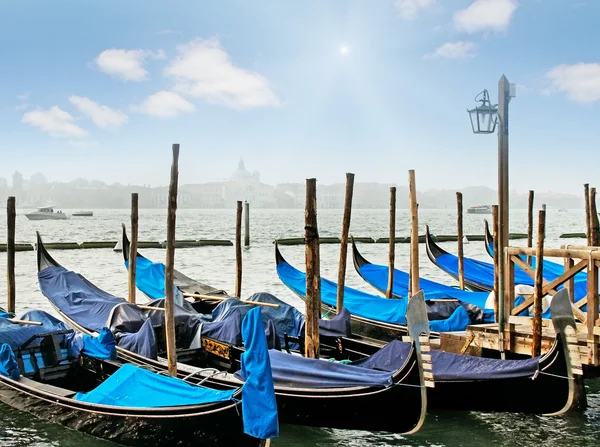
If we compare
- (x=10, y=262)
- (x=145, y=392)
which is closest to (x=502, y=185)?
(x=145, y=392)

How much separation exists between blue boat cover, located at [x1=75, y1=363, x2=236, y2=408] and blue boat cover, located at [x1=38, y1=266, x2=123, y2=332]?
9.13 feet

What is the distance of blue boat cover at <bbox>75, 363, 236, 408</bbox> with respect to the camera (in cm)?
428

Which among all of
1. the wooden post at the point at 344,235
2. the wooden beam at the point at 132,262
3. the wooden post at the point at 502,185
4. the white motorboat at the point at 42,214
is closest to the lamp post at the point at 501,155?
the wooden post at the point at 502,185

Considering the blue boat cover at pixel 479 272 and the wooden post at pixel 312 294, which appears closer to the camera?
the wooden post at pixel 312 294

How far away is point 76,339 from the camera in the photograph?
5953 mm

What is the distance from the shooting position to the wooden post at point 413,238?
7312 mm

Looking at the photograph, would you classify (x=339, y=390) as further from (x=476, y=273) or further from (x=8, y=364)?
(x=476, y=273)

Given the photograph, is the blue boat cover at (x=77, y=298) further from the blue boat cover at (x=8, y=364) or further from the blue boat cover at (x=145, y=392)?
the blue boat cover at (x=145, y=392)

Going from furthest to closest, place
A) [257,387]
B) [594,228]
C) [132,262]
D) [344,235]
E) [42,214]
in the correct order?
[42,214], [132,262], [594,228], [344,235], [257,387]

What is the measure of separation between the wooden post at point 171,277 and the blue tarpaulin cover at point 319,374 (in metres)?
0.89

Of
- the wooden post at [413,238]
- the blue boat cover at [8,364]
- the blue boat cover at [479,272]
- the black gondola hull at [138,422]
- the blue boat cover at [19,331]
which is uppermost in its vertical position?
the wooden post at [413,238]

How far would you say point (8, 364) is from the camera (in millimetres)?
5438

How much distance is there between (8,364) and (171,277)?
1.61m

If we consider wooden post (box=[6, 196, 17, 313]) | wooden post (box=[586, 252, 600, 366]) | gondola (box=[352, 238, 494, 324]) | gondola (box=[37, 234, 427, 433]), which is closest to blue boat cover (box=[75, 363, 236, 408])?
gondola (box=[37, 234, 427, 433])
